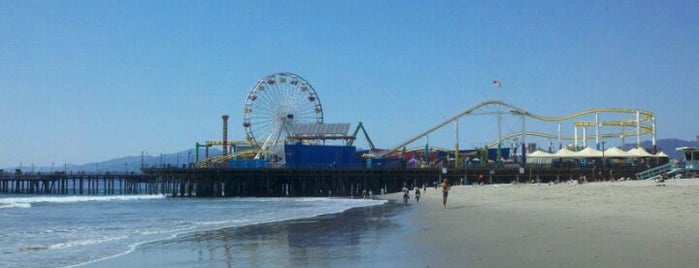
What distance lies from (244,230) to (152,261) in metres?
6.81

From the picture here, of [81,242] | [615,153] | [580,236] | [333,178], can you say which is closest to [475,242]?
[580,236]

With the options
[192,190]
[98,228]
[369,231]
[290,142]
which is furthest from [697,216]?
[290,142]

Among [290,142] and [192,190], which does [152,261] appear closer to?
[192,190]

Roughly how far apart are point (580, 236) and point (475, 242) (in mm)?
1868

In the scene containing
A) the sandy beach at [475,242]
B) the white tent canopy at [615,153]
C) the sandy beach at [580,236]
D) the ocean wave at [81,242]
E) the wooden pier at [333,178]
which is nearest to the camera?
the sandy beach at [580,236]

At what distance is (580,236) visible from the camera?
12664mm

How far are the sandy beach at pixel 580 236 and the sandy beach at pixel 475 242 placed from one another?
0.05 ft

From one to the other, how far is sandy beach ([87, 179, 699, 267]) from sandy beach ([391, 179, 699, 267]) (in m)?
0.01

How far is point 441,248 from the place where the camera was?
12.2m

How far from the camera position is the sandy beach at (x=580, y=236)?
9.67 meters

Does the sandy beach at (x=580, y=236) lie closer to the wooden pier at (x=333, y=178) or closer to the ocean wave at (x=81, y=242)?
the ocean wave at (x=81, y=242)

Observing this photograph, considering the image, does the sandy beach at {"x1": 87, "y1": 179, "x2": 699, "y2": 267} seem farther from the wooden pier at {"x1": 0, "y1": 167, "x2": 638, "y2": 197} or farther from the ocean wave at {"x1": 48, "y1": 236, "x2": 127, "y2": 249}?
the wooden pier at {"x1": 0, "y1": 167, "x2": 638, "y2": 197}

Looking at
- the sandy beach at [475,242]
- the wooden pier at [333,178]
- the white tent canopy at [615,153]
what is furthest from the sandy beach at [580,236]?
the white tent canopy at [615,153]

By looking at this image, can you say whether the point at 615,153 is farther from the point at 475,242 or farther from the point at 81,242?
the point at 81,242
